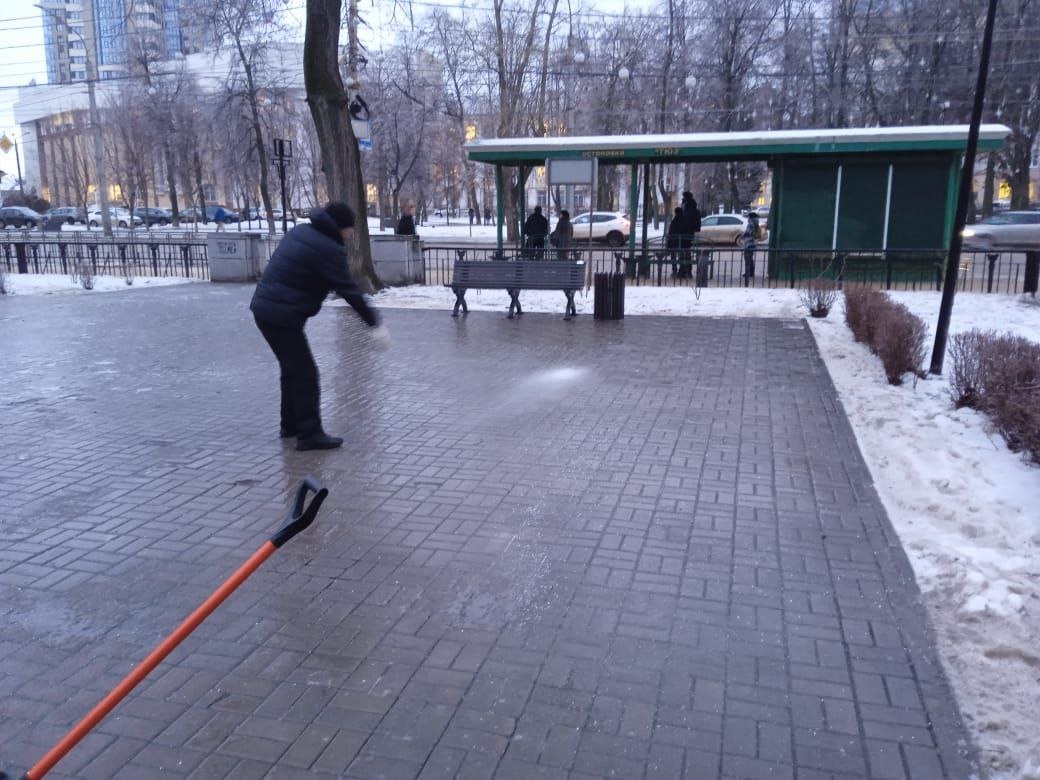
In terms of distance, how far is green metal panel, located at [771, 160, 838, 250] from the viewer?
60.8 feet

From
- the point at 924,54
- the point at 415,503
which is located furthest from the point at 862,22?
the point at 415,503

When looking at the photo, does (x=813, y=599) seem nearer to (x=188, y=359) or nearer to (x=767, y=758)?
(x=767, y=758)

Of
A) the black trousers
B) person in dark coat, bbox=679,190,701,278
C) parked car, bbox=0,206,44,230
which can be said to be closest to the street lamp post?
person in dark coat, bbox=679,190,701,278

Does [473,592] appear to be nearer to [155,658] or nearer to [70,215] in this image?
[155,658]

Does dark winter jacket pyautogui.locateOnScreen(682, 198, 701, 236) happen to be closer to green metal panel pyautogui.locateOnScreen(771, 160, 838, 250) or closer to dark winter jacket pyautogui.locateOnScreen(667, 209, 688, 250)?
dark winter jacket pyautogui.locateOnScreen(667, 209, 688, 250)

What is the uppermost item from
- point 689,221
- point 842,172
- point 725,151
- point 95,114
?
point 95,114

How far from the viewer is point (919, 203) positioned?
17938 mm

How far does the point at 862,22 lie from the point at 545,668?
4376 cm

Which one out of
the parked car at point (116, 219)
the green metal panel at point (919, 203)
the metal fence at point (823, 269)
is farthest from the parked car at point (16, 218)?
the green metal panel at point (919, 203)

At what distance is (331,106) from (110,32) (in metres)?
20.9

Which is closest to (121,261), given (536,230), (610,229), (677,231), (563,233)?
(536,230)

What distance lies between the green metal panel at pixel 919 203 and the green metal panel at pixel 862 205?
233mm

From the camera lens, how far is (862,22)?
40.1m

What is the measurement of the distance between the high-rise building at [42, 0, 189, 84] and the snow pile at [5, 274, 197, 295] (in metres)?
5.72
